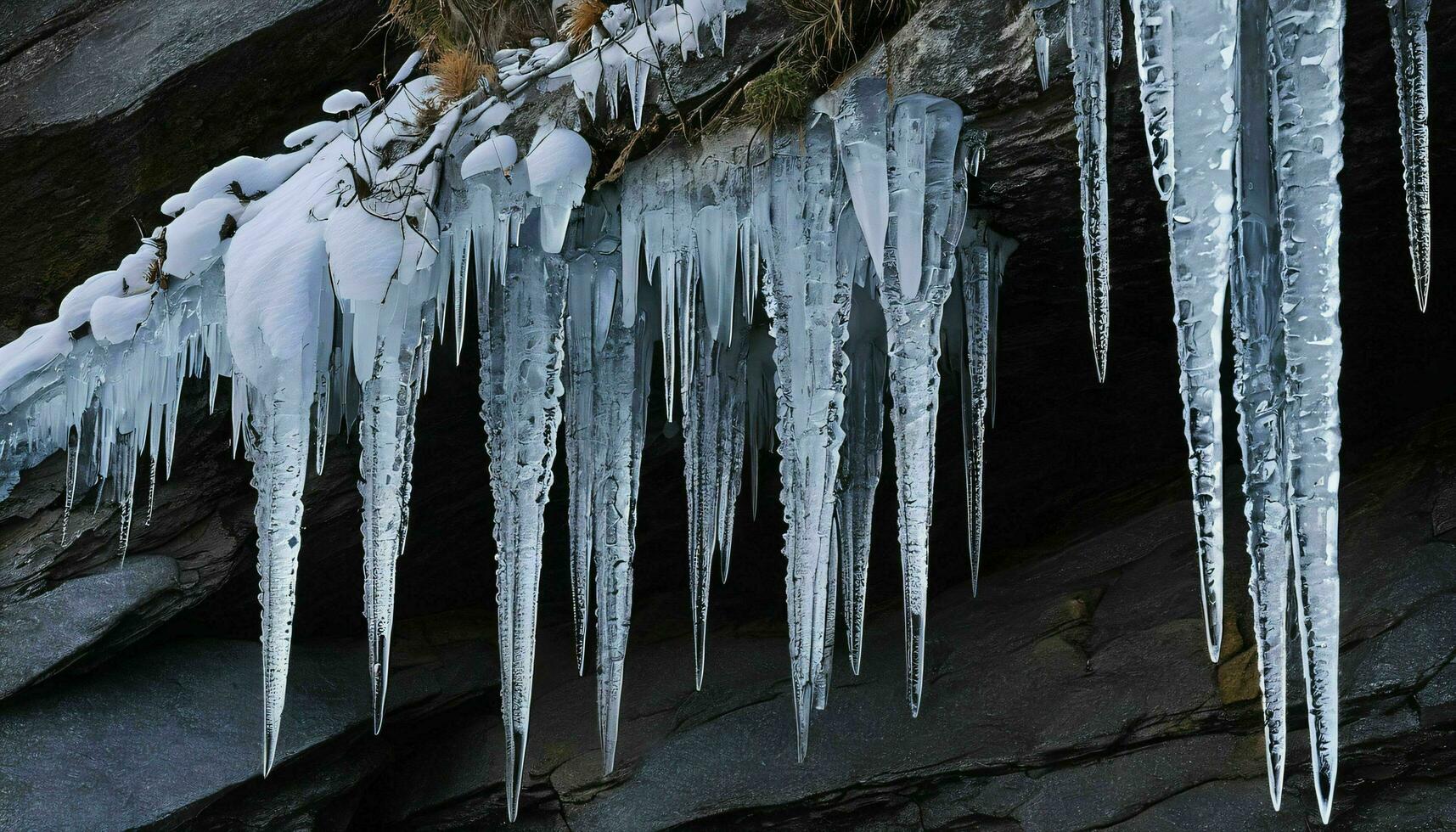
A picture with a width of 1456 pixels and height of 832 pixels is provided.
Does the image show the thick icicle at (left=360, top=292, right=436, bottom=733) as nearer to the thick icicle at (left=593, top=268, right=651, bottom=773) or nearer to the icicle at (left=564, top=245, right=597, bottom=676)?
the icicle at (left=564, top=245, right=597, bottom=676)

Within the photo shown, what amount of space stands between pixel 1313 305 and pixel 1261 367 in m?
0.21

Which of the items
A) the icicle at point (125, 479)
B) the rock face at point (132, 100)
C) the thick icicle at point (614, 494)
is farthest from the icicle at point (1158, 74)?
the icicle at point (125, 479)

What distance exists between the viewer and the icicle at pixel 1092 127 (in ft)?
9.25

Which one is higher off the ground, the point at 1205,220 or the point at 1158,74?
the point at 1158,74

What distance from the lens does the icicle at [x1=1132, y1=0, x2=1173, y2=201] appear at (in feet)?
8.18

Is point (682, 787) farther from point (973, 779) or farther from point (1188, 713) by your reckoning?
point (1188, 713)

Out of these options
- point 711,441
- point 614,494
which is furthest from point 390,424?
point 711,441

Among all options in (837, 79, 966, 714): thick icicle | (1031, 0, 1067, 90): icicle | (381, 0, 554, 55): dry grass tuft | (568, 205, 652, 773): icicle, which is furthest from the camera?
(381, 0, 554, 55): dry grass tuft

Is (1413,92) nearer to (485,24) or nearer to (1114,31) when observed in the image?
(1114,31)

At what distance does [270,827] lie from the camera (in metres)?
5.18

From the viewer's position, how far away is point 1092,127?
284 centimetres

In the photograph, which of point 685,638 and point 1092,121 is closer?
point 1092,121

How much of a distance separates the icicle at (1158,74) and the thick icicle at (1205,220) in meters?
0.02

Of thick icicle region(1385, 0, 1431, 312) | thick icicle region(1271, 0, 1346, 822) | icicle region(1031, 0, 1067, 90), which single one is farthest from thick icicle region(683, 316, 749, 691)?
thick icicle region(1385, 0, 1431, 312)
